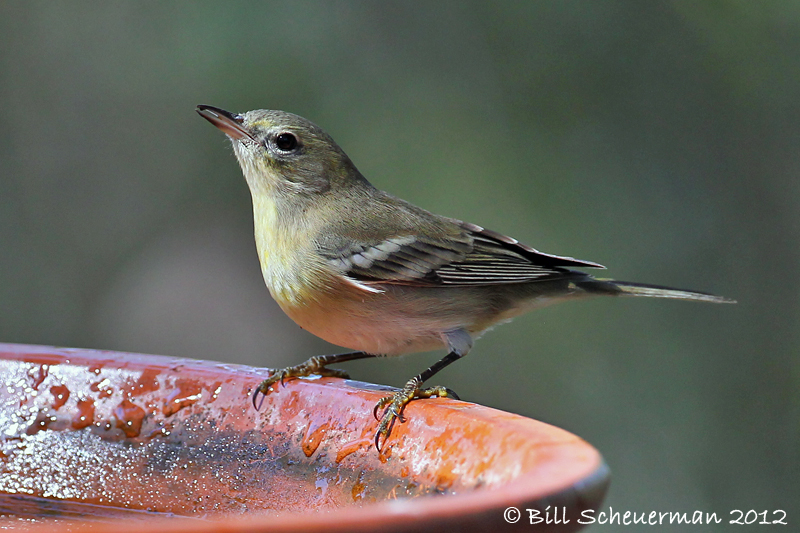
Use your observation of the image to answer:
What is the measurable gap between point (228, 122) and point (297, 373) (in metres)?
1.32

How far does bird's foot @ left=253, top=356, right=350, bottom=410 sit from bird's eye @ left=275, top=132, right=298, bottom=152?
1.03 meters

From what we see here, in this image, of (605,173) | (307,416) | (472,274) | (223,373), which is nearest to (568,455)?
(307,416)

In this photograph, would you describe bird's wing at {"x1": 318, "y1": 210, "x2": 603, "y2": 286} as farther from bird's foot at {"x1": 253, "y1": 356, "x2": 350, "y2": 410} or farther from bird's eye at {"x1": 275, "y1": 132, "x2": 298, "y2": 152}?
bird's eye at {"x1": 275, "y1": 132, "x2": 298, "y2": 152}

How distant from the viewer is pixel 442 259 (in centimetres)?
359

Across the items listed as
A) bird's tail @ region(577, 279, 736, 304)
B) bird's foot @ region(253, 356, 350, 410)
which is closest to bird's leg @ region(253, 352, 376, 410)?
bird's foot @ region(253, 356, 350, 410)

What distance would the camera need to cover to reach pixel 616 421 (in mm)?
6621

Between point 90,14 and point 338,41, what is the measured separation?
8.37ft

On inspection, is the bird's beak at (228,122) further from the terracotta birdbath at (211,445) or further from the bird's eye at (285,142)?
the terracotta birdbath at (211,445)

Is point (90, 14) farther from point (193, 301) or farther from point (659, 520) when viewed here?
point (659, 520)

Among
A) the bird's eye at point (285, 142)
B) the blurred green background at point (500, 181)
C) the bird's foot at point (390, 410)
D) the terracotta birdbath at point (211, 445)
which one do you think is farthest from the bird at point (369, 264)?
the blurred green background at point (500, 181)

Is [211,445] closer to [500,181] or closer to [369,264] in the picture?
[369,264]

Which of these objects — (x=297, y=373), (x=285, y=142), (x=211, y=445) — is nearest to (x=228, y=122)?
(x=285, y=142)

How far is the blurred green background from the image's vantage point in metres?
6.61

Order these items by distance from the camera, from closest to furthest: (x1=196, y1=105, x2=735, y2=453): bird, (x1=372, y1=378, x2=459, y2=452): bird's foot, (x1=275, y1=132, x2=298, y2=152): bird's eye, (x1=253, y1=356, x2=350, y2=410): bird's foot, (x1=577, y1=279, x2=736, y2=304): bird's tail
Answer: (x1=372, y1=378, x2=459, y2=452): bird's foot → (x1=253, y1=356, x2=350, y2=410): bird's foot → (x1=196, y1=105, x2=735, y2=453): bird → (x1=577, y1=279, x2=736, y2=304): bird's tail → (x1=275, y1=132, x2=298, y2=152): bird's eye
